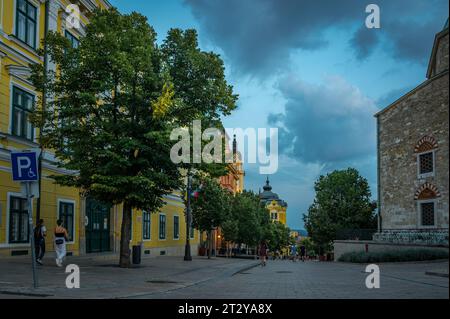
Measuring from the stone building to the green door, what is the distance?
19.1 metres

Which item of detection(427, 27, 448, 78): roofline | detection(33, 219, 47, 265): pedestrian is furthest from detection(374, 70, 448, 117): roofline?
detection(33, 219, 47, 265): pedestrian

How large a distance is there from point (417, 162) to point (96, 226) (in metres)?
21.0

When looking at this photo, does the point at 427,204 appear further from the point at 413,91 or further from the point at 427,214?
the point at 413,91

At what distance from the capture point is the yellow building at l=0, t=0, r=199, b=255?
20703 mm

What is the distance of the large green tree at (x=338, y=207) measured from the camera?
189 ft

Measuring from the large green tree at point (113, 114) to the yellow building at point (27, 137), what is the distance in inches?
52.5

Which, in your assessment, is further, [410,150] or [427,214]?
[410,150]

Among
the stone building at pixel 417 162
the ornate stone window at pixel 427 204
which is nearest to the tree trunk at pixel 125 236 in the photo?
the stone building at pixel 417 162

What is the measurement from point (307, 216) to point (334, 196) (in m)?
4.00

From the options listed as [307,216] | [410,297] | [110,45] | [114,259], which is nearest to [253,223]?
[307,216]

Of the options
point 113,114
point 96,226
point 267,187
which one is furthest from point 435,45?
point 267,187

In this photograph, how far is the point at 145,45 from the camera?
1916cm

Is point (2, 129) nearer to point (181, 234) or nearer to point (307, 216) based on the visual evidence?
point (181, 234)

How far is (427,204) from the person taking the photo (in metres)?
33.6
